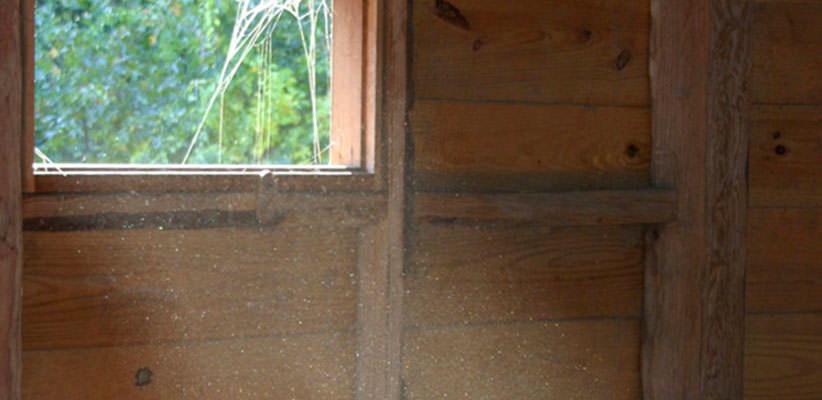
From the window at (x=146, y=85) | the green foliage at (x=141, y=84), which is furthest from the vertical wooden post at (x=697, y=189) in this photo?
the green foliage at (x=141, y=84)

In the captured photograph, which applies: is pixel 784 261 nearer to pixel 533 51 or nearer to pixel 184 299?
pixel 533 51

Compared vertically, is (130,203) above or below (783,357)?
above

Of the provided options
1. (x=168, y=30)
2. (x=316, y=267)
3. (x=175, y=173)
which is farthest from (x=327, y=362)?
(x=168, y=30)

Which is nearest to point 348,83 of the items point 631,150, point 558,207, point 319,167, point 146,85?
point 319,167

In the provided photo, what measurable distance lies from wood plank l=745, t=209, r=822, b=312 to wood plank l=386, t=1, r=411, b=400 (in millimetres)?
717

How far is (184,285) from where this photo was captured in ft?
4.23

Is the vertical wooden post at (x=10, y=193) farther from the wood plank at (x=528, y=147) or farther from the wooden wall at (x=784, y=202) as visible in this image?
the wooden wall at (x=784, y=202)

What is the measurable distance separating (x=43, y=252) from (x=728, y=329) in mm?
1202

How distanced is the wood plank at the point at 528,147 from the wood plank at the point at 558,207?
3 centimetres

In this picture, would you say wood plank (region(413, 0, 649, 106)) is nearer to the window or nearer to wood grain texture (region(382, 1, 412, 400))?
wood grain texture (region(382, 1, 412, 400))

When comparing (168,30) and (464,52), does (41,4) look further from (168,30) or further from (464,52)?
(464,52)

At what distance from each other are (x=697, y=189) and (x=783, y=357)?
15.9 inches

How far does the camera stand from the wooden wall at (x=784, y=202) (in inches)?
65.7

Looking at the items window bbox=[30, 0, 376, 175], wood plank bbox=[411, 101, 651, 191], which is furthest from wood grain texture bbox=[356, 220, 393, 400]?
window bbox=[30, 0, 376, 175]
